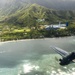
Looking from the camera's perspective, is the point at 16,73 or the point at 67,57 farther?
the point at 16,73

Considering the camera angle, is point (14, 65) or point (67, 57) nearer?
point (67, 57)

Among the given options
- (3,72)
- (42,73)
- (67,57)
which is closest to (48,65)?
(42,73)

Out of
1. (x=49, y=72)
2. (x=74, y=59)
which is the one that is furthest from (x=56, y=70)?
(x=74, y=59)

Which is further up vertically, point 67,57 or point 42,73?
point 67,57

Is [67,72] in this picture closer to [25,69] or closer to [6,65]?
[25,69]

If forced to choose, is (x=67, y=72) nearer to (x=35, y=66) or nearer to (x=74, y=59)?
(x=35, y=66)

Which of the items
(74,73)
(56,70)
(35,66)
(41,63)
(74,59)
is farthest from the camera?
(41,63)

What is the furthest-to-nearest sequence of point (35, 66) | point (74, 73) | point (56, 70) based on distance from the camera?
1. point (35, 66)
2. point (56, 70)
3. point (74, 73)

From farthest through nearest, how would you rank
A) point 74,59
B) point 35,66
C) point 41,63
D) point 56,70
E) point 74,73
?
point 41,63 → point 35,66 → point 56,70 → point 74,73 → point 74,59

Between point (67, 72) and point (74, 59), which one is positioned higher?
point (74, 59)
